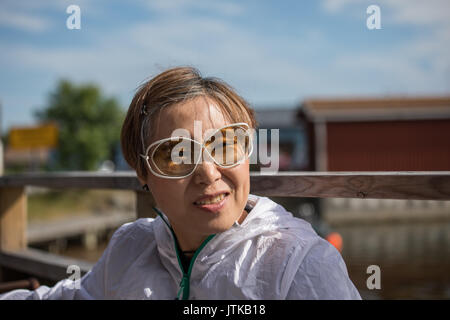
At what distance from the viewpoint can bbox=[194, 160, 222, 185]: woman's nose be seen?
105cm

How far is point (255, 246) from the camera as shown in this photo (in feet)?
3.64

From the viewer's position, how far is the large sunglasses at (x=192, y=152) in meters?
1.06

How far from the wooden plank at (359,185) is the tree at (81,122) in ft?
64.3

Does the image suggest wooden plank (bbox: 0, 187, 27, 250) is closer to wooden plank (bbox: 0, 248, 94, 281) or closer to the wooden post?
wooden plank (bbox: 0, 248, 94, 281)

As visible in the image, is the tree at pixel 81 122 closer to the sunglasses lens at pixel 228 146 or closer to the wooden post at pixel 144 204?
the wooden post at pixel 144 204

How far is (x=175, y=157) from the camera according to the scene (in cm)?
109

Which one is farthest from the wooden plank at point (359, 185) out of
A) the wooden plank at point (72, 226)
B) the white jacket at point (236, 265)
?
the wooden plank at point (72, 226)

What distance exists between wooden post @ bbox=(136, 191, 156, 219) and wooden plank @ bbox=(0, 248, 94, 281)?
39 cm

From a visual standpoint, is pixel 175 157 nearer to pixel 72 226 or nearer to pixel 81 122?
pixel 72 226

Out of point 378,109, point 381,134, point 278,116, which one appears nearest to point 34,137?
point 378,109

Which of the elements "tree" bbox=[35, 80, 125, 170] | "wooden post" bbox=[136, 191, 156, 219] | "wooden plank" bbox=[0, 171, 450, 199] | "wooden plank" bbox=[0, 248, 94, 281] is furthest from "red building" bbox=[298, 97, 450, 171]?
"wooden plank" bbox=[0, 171, 450, 199]


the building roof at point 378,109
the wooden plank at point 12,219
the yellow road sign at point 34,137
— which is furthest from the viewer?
the building roof at point 378,109

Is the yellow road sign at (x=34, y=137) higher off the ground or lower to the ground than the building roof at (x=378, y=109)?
lower
